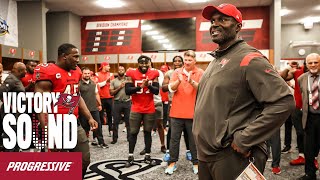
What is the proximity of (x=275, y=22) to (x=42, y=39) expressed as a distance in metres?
6.87

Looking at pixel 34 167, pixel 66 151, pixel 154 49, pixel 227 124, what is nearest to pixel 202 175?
pixel 227 124

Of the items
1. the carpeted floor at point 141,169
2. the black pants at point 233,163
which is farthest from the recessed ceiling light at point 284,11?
the black pants at point 233,163

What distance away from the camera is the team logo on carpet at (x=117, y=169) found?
4004 mm

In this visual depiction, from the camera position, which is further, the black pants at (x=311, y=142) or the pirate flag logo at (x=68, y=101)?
the black pants at (x=311, y=142)

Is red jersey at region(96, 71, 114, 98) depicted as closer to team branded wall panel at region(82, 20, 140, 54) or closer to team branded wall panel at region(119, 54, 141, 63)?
team branded wall panel at region(119, 54, 141, 63)

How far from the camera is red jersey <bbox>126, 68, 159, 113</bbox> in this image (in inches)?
179

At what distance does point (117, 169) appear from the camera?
4.36 metres

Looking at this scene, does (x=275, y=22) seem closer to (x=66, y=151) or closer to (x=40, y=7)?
(x=40, y=7)

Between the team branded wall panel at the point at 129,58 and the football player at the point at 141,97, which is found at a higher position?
the team branded wall panel at the point at 129,58

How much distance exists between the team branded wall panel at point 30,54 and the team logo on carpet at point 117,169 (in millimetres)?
4917

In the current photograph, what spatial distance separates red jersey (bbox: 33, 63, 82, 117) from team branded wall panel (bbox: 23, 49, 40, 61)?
5.81 metres

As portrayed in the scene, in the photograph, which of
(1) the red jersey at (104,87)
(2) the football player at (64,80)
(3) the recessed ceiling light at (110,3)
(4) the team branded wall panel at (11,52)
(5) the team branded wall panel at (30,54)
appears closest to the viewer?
(2) the football player at (64,80)

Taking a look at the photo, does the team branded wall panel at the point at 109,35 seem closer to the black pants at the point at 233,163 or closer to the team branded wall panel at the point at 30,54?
the team branded wall panel at the point at 30,54

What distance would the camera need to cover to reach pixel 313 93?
12.2 feet
